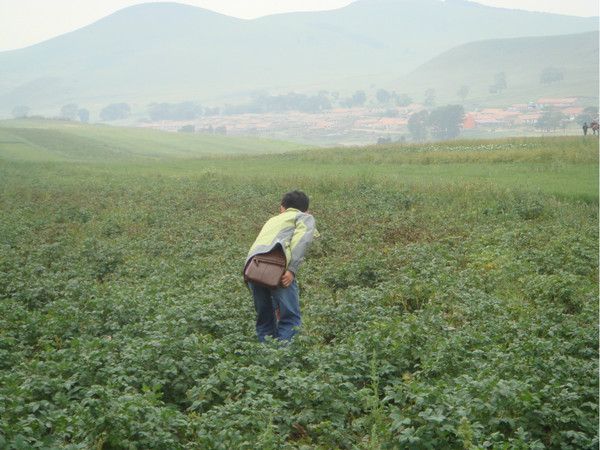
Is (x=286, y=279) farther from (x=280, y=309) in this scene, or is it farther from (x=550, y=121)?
(x=550, y=121)

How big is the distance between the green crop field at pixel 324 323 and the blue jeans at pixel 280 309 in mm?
443

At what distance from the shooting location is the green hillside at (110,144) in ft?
234

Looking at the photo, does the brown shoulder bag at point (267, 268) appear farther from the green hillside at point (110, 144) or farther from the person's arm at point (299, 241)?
the green hillside at point (110, 144)

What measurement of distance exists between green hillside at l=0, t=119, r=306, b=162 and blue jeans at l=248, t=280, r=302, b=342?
54.9m

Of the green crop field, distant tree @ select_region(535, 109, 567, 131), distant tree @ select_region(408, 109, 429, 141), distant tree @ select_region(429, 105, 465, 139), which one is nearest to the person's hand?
the green crop field

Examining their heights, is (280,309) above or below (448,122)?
above

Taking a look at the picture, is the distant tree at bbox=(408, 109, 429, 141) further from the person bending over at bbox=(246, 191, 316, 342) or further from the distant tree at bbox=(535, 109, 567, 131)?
the person bending over at bbox=(246, 191, 316, 342)

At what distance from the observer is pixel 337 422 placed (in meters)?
6.82

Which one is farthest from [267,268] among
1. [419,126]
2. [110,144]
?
[419,126]

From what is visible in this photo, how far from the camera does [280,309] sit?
31.8 feet

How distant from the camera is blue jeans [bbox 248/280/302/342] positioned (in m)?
9.65

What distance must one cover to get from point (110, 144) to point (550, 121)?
77.6 metres

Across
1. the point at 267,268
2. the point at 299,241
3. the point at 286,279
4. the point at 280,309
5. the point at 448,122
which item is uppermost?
the point at 299,241

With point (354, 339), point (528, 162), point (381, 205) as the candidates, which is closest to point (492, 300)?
point (354, 339)
